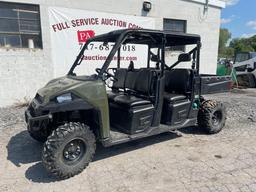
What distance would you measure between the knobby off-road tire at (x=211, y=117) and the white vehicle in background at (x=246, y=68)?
7948mm

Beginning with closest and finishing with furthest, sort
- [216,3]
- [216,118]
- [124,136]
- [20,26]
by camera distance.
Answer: [124,136], [216,118], [20,26], [216,3]

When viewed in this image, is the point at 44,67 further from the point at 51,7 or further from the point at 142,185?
the point at 142,185

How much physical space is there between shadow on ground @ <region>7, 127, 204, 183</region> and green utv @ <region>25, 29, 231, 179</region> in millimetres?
263

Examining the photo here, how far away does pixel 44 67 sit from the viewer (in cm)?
735

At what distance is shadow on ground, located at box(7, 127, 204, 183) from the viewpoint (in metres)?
3.34

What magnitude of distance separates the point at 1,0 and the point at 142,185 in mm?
6234

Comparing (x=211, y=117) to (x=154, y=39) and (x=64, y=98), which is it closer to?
(x=154, y=39)

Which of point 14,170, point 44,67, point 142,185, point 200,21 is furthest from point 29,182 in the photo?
point 200,21

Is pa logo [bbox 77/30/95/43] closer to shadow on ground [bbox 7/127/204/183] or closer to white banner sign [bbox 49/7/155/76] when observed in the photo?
white banner sign [bbox 49/7/155/76]

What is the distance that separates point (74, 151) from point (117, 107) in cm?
103

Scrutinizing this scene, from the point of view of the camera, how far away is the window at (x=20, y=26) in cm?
671

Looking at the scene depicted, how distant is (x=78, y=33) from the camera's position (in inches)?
302

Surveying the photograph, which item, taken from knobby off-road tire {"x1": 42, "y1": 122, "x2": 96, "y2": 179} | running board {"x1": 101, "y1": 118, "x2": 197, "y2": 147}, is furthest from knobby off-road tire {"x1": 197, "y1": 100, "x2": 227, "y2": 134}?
knobby off-road tire {"x1": 42, "y1": 122, "x2": 96, "y2": 179}

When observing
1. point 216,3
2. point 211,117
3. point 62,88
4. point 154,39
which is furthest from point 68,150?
point 216,3
